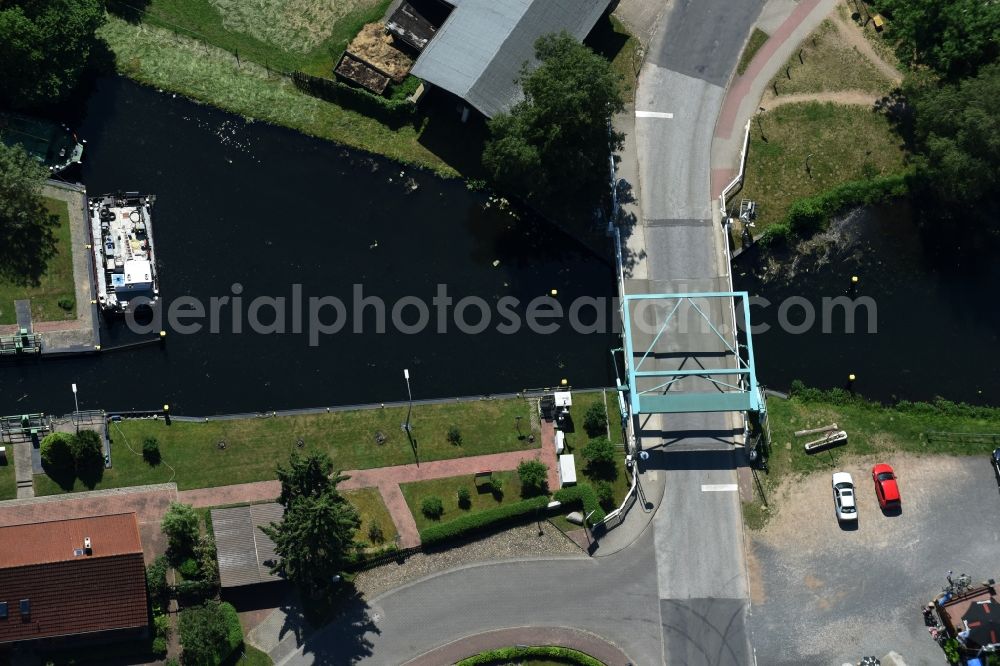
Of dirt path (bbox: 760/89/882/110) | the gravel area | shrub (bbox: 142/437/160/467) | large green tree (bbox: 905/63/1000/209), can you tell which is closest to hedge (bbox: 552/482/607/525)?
the gravel area

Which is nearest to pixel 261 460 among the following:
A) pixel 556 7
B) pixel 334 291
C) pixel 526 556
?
pixel 334 291

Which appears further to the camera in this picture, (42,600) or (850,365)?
(850,365)

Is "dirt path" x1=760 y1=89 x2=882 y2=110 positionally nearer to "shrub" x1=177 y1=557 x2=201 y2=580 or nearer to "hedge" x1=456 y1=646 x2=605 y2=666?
"hedge" x1=456 y1=646 x2=605 y2=666

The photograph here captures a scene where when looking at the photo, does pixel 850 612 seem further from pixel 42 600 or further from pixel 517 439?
pixel 42 600

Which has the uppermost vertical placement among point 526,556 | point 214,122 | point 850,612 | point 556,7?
point 556,7

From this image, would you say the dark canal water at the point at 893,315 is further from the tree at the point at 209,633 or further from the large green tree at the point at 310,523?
the tree at the point at 209,633

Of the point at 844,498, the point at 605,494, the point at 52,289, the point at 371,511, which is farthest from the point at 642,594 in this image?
the point at 52,289
